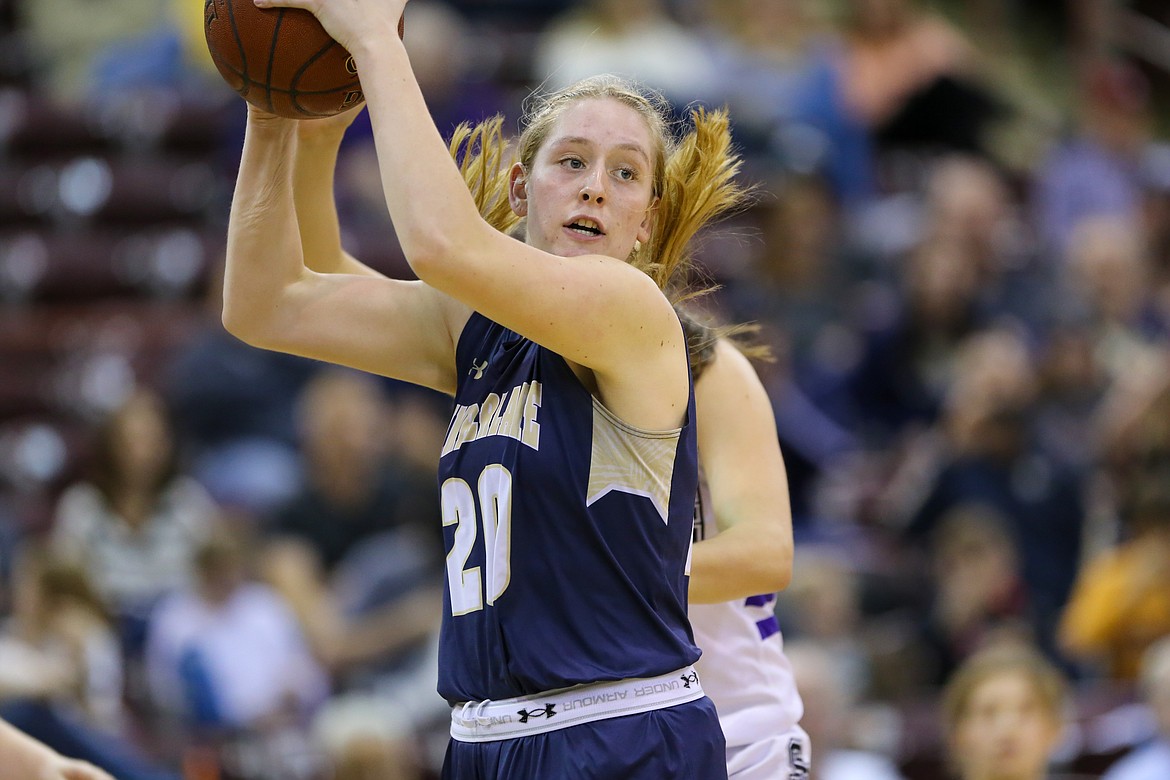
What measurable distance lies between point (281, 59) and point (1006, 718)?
3.64 m

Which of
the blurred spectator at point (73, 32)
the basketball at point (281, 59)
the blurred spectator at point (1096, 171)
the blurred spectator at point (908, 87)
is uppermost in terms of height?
the blurred spectator at point (73, 32)

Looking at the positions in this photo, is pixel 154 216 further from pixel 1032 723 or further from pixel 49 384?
pixel 1032 723

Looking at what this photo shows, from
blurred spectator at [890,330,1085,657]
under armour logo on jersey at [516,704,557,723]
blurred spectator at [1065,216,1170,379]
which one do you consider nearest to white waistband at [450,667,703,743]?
under armour logo on jersey at [516,704,557,723]

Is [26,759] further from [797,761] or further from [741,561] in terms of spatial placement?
[797,761]

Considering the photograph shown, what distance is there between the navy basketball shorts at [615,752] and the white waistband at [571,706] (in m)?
0.01

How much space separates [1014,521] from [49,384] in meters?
5.12

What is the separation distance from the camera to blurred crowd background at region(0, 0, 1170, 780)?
256 inches

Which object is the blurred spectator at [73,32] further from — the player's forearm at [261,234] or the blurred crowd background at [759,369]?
the player's forearm at [261,234]

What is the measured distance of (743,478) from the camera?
340cm

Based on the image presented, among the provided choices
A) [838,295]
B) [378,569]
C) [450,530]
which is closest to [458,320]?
[450,530]

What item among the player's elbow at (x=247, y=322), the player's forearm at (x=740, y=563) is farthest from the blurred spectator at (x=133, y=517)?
the player's forearm at (x=740, y=563)

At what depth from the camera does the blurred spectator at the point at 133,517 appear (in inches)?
286

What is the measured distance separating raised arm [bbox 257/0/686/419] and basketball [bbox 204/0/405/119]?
4cm

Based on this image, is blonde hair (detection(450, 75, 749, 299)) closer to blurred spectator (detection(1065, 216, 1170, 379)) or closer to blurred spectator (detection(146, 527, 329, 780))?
blurred spectator (detection(146, 527, 329, 780))
